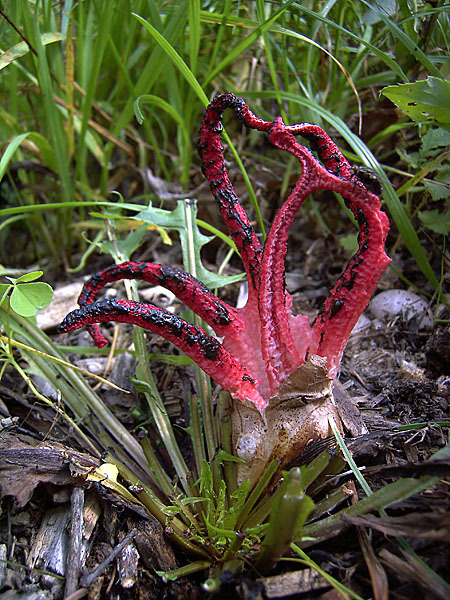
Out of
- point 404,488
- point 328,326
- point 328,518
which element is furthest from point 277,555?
point 328,326

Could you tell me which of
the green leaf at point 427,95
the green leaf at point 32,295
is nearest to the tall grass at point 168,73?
the green leaf at point 427,95

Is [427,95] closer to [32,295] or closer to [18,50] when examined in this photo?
[32,295]

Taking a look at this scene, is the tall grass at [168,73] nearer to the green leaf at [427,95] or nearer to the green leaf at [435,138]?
the green leaf at [435,138]

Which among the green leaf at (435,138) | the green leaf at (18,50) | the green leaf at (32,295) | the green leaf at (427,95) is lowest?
the green leaf at (32,295)

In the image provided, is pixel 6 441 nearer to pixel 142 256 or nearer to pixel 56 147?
pixel 142 256

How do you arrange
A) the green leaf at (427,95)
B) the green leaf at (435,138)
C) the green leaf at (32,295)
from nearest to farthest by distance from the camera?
the green leaf at (427,95)
the green leaf at (32,295)
the green leaf at (435,138)

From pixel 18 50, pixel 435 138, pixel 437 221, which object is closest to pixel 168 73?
pixel 18 50

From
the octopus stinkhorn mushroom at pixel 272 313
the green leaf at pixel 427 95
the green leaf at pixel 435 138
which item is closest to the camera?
the octopus stinkhorn mushroom at pixel 272 313
